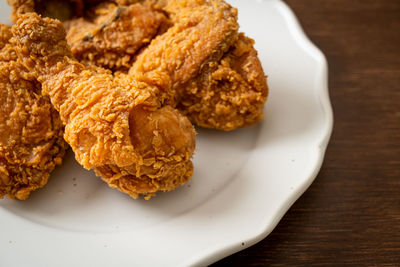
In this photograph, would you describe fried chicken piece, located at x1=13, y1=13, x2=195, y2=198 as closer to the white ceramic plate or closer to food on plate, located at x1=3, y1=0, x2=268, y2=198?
food on plate, located at x1=3, y1=0, x2=268, y2=198

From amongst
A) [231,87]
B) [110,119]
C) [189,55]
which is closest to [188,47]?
[189,55]

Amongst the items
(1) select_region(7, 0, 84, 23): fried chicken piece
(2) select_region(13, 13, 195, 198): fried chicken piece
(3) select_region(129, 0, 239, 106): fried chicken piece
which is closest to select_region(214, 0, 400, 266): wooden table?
(2) select_region(13, 13, 195, 198): fried chicken piece

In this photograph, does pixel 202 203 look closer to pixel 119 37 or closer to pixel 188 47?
pixel 188 47

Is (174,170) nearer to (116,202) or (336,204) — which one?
(116,202)

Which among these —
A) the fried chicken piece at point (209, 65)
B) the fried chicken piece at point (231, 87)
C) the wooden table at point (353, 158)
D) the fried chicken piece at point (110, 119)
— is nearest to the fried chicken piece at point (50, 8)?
the fried chicken piece at point (110, 119)

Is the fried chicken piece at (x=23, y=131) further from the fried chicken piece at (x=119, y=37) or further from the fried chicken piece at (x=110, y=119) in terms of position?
the fried chicken piece at (x=119, y=37)
